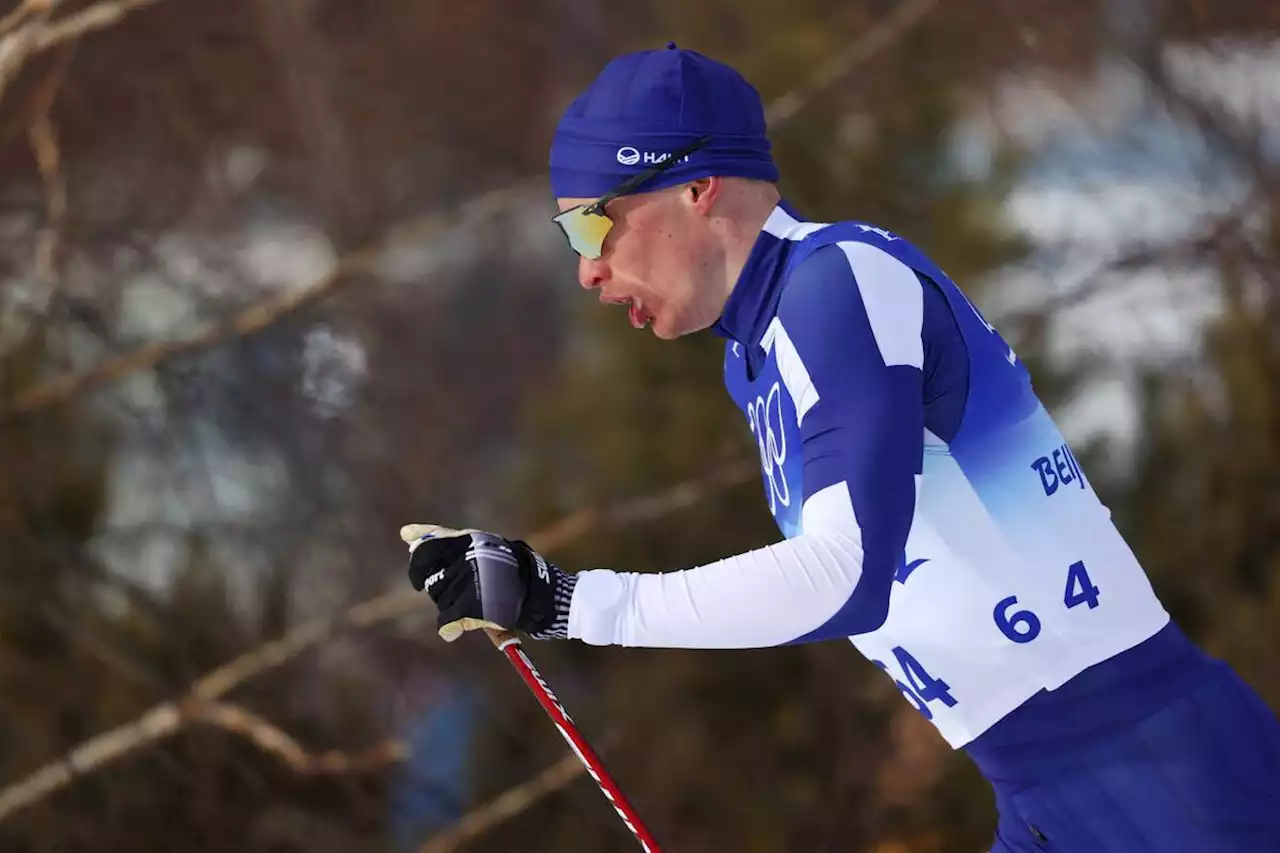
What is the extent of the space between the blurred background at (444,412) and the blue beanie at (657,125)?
2506 mm

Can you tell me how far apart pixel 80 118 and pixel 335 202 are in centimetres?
72

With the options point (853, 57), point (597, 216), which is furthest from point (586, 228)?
point (853, 57)

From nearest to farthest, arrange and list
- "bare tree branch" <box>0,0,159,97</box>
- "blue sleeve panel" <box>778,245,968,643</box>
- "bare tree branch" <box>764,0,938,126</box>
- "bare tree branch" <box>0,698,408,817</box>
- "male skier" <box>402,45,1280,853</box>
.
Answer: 1. "blue sleeve panel" <box>778,245,968,643</box>
2. "male skier" <box>402,45,1280,853</box>
3. "bare tree branch" <box>0,0,159,97</box>
4. "bare tree branch" <box>0,698,408,817</box>
5. "bare tree branch" <box>764,0,938,126</box>

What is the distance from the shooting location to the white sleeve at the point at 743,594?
1.31 m

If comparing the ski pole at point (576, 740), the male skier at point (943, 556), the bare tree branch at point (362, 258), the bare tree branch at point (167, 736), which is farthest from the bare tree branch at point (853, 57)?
the ski pole at point (576, 740)

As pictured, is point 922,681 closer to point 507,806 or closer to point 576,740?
point 576,740

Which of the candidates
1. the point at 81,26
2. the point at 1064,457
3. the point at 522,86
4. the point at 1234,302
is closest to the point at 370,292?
the point at 522,86

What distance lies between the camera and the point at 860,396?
131 cm

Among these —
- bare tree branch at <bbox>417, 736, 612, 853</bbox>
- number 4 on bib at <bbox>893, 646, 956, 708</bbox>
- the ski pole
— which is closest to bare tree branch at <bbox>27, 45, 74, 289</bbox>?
bare tree branch at <bbox>417, 736, 612, 853</bbox>

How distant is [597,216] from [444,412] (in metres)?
2.72

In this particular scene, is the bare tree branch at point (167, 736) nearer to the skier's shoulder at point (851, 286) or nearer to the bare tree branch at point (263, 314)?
the bare tree branch at point (263, 314)

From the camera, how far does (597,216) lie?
1556 millimetres

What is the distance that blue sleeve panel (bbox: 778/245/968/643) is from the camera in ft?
4.27

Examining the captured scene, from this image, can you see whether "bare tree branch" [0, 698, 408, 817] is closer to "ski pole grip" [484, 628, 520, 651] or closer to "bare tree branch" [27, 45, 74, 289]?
"bare tree branch" [27, 45, 74, 289]
